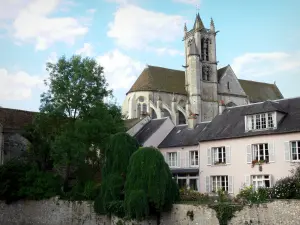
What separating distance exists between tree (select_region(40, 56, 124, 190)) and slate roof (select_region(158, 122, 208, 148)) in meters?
4.72

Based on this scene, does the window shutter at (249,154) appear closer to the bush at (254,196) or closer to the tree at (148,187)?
the bush at (254,196)

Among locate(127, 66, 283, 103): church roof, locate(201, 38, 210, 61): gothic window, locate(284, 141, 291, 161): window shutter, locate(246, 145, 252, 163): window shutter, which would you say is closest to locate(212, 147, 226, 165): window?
locate(246, 145, 252, 163): window shutter

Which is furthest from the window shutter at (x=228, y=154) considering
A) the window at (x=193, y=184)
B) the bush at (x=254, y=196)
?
the bush at (x=254, y=196)

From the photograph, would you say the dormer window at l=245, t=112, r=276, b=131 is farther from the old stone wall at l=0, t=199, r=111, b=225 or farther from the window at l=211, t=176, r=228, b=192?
the old stone wall at l=0, t=199, r=111, b=225

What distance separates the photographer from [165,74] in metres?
57.9

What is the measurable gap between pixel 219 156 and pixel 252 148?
8.92ft

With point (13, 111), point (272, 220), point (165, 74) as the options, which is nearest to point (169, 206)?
→ point (272, 220)

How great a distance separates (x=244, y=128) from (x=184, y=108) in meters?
30.1

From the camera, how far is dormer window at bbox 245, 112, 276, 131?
76.8ft

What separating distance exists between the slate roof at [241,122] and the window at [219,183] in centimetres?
267

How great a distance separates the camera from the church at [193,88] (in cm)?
5250

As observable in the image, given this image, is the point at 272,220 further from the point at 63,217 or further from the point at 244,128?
the point at 63,217

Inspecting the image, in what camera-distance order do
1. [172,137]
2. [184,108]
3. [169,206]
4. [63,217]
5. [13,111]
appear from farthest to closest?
[184,108] → [13,111] → [172,137] → [63,217] → [169,206]

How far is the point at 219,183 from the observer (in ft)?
82.4
